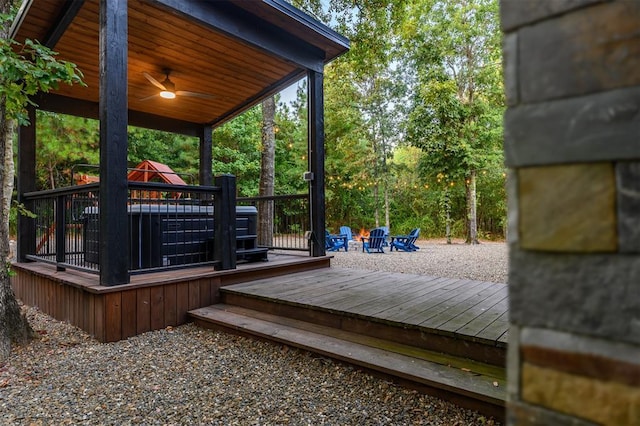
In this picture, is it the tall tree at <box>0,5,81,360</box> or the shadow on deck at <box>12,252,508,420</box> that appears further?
the tall tree at <box>0,5,81,360</box>

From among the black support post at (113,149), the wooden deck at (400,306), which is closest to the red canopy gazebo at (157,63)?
the black support post at (113,149)

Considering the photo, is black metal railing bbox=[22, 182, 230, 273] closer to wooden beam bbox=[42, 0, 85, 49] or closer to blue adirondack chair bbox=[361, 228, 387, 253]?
wooden beam bbox=[42, 0, 85, 49]

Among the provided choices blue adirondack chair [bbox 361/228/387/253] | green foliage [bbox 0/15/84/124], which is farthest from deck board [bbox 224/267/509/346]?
blue adirondack chair [bbox 361/228/387/253]

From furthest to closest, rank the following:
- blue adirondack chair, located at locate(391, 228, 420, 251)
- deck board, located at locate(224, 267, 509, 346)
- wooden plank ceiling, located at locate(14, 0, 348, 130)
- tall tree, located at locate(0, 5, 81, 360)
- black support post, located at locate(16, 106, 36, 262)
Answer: blue adirondack chair, located at locate(391, 228, 420, 251), black support post, located at locate(16, 106, 36, 262), wooden plank ceiling, located at locate(14, 0, 348, 130), tall tree, located at locate(0, 5, 81, 360), deck board, located at locate(224, 267, 509, 346)

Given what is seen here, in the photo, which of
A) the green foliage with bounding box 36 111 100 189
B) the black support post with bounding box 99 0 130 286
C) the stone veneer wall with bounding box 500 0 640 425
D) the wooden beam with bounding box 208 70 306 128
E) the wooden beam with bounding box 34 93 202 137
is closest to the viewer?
the stone veneer wall with bounding box 500 0 640 425

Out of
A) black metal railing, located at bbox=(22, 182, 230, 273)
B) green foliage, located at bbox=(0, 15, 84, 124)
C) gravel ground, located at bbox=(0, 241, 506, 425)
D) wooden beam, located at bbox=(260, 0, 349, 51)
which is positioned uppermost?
wooden beam, located at bbox=(260, 0, 349, 51)

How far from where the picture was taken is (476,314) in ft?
8.29

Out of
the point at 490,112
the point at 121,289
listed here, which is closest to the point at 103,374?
the point at 121,289

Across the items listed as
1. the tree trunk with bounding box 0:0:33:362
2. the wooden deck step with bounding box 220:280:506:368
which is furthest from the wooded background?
the tree trunk with bounding box 0:0:33:362

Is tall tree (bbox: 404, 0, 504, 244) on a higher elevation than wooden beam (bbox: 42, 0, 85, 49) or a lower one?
higher

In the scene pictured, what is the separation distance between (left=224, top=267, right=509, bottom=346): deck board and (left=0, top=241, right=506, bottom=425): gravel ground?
438mm

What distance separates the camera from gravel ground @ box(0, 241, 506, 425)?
1873mm

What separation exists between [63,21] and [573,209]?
4709 mm

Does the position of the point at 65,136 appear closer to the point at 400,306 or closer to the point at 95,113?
the point at 95,113
